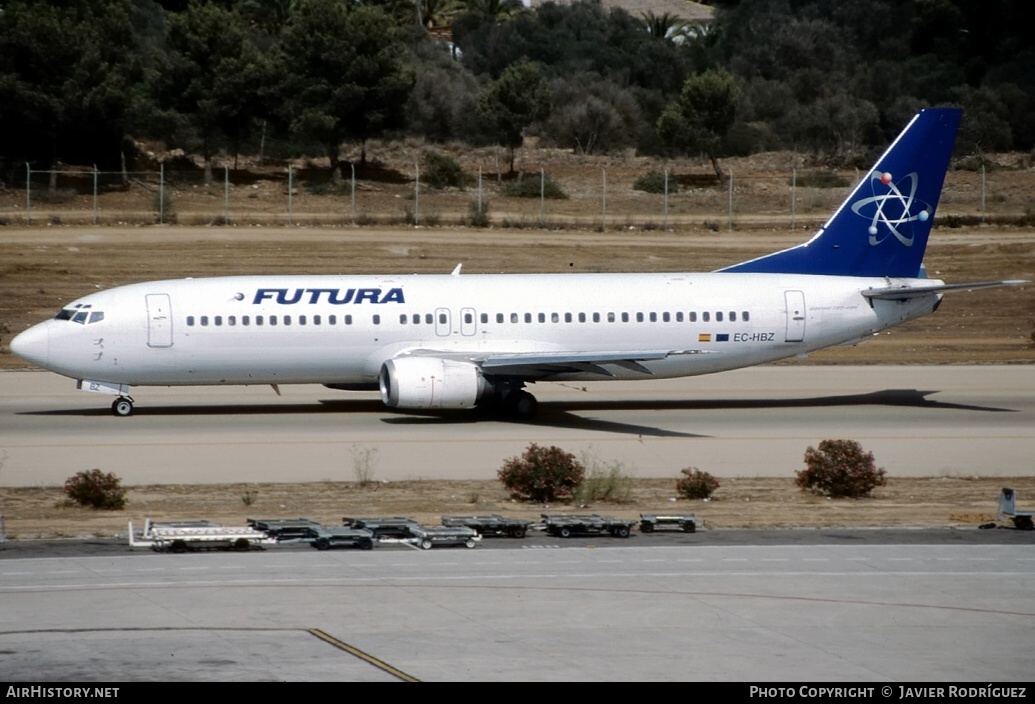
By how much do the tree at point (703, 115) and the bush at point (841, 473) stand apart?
55.3m

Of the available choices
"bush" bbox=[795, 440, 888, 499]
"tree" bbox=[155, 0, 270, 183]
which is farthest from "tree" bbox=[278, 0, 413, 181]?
"bush" bbox=[795, 440, 888, 499]

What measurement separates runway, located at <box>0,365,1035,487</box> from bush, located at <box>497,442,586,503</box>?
8.05ft

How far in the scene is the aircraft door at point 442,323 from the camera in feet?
121

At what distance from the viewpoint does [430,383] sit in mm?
34781

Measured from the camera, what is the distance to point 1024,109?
313ft

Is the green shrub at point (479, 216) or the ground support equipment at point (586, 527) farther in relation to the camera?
the green shrub at point (479, 216)

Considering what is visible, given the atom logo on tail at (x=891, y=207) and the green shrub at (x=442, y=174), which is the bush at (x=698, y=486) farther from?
the green shrub at (x=442, y=174)

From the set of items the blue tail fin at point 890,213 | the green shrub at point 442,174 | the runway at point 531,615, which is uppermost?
the green shrub at point 442,174

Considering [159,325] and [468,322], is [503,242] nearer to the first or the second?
[468,322]

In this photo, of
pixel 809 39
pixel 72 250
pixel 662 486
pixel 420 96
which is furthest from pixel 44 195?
pixel 809 39

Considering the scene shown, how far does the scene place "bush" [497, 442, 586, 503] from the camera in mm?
26719

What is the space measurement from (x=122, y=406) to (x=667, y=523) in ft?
60.1

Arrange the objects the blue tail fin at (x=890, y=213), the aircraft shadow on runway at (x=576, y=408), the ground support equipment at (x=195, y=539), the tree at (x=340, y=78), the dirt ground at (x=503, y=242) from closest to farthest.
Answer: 1. the ground support equipment at (x=195, y=539)
2. the aircraft shadow on runway at (x=576, y=408)
3. the blue tail fin at (x=890, y=213)
4. the dirt ground at (x=503, y=242)
5. the tree at (x=340, y=78)

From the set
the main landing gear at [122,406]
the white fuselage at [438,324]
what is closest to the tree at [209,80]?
the main landing gear at [122,406]
